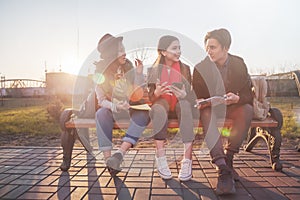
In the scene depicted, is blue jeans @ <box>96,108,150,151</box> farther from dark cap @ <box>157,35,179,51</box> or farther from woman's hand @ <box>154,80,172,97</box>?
dark cap @ <box>157,35,179,51</box>

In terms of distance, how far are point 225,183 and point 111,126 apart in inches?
42.8

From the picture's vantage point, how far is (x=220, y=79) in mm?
2436

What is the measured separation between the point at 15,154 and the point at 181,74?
2.27 metres

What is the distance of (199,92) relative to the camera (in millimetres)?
2447

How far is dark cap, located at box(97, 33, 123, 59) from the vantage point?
8.53 feet

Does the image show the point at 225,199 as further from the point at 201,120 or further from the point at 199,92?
the point at 199,92

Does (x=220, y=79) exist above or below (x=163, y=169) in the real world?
above

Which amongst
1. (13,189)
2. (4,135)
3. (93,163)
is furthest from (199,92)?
(4,135)

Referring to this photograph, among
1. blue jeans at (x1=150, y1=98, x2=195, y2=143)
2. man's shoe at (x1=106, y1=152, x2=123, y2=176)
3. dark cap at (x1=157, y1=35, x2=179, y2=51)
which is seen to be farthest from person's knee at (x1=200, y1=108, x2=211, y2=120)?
man's shoe at (x1=106, y1=152, x2=123, y2=176)

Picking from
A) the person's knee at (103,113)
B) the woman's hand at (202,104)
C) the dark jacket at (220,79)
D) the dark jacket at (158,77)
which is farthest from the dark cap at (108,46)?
the woman's hand at (202,104)

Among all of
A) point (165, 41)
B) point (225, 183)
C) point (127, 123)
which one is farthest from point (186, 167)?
point (165, 41)

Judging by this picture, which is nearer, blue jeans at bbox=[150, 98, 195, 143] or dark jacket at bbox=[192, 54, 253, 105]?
blue jeans at bbox=[150, 98, 195, 143]

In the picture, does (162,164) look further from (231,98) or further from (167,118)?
(231,98)

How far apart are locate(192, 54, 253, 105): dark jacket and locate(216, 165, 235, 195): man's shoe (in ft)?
2.10
